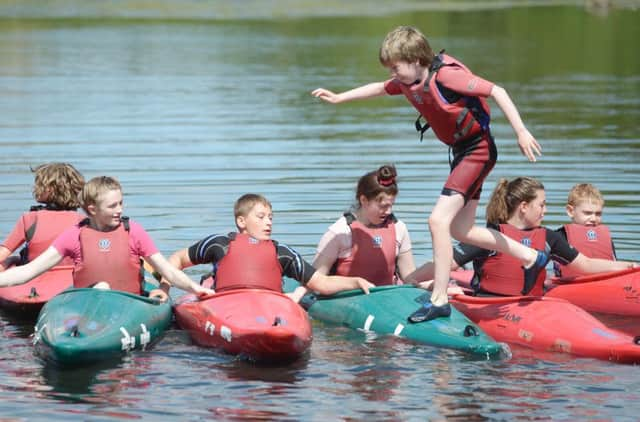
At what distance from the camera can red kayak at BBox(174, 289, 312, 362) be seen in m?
8.11

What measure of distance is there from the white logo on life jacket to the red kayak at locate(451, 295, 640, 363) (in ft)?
8.18

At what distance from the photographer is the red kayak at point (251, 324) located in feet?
26.6

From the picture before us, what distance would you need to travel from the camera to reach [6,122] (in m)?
21.7

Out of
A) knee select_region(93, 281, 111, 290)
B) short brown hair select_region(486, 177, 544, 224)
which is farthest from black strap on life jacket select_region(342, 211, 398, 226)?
knee select_region(93, 281, 111, 290)

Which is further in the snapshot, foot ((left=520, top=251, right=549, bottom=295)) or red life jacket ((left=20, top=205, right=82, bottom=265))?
red life jacket ((left=20, top=205, right=82, bottom=265))

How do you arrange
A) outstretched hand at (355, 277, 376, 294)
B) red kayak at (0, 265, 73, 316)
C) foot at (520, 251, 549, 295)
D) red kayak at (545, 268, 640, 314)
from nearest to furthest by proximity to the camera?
1. foot at (520, 251, 549, 295)
2. outstretched hand at (355, 277, 376, 294)
3. red kayak at (0, 265, 73, 316)
4. red kayak at (545, 268, 640, 314)

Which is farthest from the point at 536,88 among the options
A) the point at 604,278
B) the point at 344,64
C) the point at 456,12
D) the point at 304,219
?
the point at 456,12

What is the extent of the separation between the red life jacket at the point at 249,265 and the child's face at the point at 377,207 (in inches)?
34.3

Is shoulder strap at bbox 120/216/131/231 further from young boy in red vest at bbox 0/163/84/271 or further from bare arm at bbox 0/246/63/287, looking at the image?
young boy in red vest at bbox 0/163/84/271

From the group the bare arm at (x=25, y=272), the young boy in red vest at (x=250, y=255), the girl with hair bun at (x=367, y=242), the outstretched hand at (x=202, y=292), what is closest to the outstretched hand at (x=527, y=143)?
the girl with hair bun at (x=367, y=242)

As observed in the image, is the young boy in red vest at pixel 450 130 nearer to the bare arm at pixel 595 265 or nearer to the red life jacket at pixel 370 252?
the red life jacket at pixel 370 252

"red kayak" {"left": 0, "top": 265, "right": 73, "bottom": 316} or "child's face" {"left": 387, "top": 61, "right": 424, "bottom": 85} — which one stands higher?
"child's face" {"left": 387, "top": 61, "right": 424, "bottom": 85}

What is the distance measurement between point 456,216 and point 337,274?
1.30 meters

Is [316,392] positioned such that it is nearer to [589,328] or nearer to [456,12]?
[589,328]
